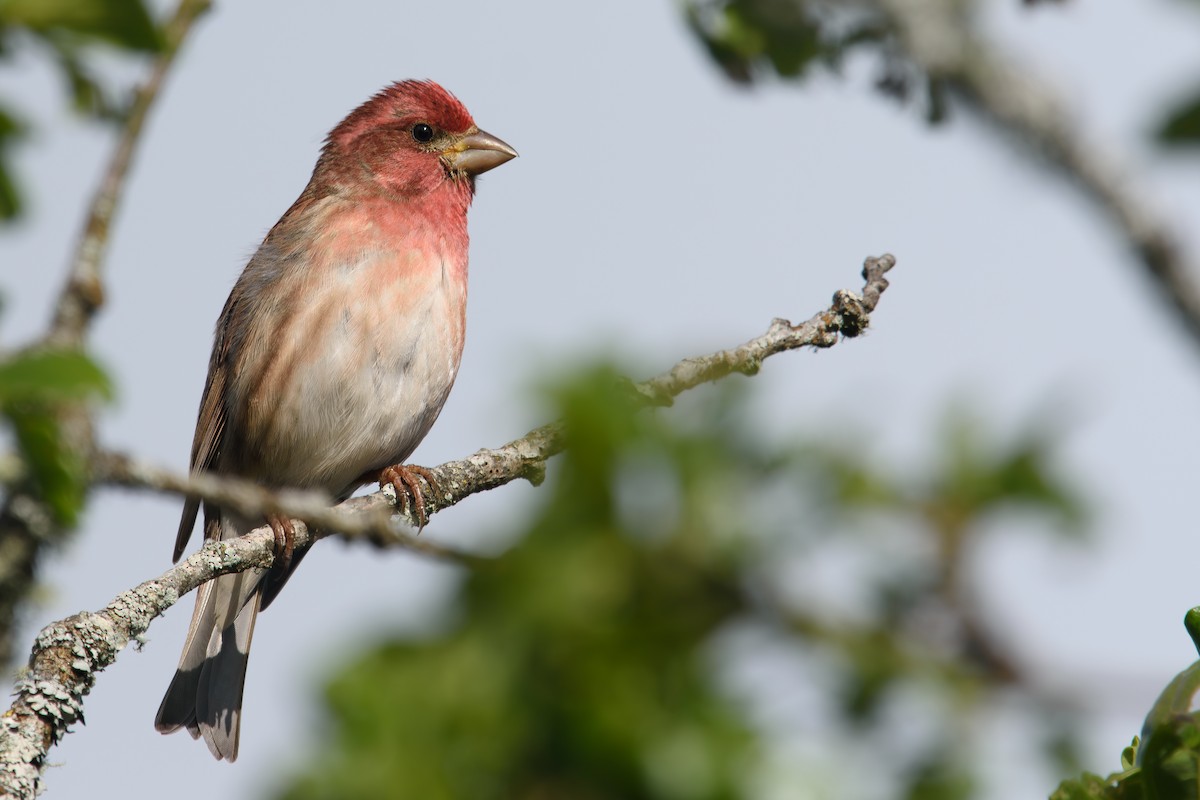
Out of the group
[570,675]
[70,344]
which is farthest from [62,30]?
[570,675]

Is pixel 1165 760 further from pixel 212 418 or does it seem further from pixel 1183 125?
pixel 212 418

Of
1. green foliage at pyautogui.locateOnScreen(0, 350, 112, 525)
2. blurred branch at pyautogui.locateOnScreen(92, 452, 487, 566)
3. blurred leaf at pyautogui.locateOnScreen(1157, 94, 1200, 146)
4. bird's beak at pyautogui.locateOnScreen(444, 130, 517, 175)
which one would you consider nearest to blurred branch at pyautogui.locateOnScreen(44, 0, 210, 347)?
green foliage at pyautogui.locateOnScreen(0, 350, 112, 525)

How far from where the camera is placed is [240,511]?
8.34ft

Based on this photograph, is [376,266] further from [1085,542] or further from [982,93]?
[1085,542]

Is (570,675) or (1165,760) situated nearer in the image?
(570,675)

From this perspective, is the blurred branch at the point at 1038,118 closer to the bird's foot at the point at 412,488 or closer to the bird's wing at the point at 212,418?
the bird's foot at the point at 412,488

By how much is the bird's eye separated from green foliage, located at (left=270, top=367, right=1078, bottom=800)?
7574mm

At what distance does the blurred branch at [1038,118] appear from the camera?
1.71 m

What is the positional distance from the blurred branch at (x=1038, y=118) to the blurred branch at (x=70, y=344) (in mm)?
1294

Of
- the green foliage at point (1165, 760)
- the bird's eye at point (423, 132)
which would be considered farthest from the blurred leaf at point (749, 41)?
the bird's eye at point (423, 132)

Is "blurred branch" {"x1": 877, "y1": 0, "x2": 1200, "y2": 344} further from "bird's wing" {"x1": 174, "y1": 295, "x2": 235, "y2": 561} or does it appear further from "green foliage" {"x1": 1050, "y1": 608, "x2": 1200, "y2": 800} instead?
"bird's wing" {"x1": 174, "y1": 295, "x2": 235, "y2": 561}

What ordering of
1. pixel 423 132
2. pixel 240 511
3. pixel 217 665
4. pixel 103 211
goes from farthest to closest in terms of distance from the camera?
pixel 423 132
pixel 217 665
pixel 240 511
pixel 103 211

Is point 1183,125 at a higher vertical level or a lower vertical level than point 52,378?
lower

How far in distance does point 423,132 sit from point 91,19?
6.99 m
